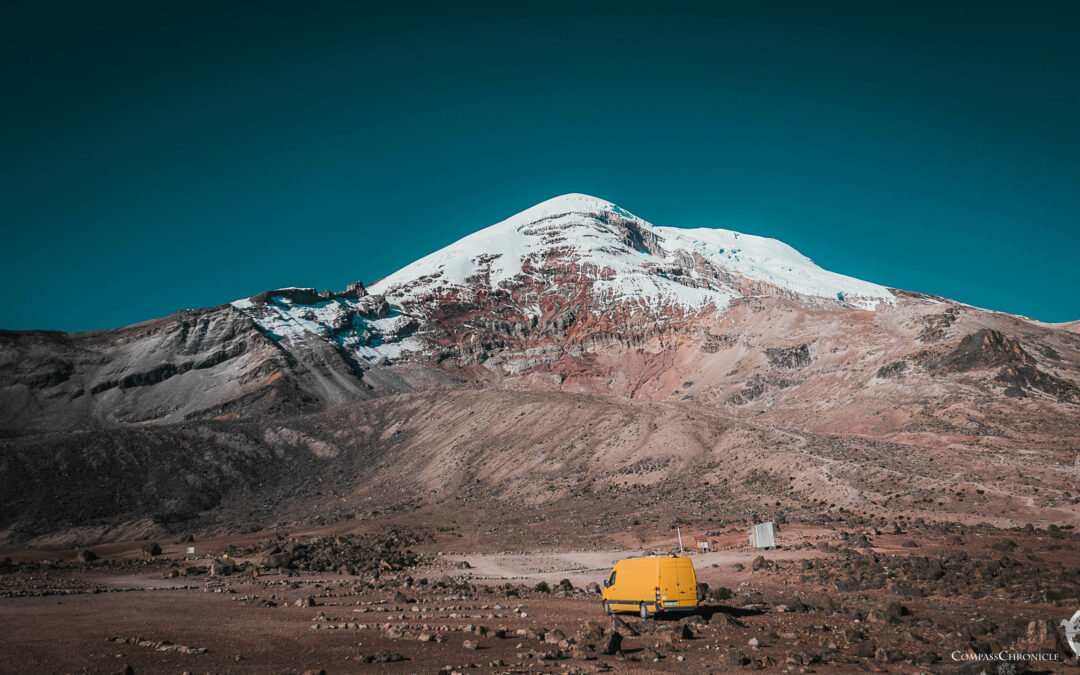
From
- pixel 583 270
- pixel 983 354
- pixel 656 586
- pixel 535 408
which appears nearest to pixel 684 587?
pixel 656 586

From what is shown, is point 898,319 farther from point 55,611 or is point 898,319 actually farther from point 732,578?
point 55,611

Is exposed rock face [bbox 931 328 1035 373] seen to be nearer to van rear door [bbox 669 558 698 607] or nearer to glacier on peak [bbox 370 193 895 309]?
glacier on peak [bbox 370 193 895 309]

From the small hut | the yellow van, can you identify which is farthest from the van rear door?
the small hut

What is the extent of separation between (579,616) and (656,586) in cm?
351

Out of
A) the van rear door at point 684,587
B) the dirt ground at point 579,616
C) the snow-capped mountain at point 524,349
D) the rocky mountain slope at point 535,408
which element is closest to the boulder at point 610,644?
the dirt ground at point 579,616

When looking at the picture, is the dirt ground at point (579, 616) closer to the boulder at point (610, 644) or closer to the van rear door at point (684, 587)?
the boulder at point (610, 644)

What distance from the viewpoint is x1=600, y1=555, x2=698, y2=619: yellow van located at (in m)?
18.1

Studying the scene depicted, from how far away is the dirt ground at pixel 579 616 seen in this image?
14047mm

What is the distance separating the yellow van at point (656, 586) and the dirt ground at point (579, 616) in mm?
571

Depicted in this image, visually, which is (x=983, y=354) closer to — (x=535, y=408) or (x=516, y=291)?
(x=535, y=408)

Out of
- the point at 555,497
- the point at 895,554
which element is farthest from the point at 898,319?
the point at 895,554

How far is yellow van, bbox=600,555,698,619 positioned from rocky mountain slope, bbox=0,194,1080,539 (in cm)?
2650

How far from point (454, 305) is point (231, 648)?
461 feet

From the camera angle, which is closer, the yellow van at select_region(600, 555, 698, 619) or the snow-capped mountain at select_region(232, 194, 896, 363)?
the yellow van at select_region(600, 555, 698, 619)
